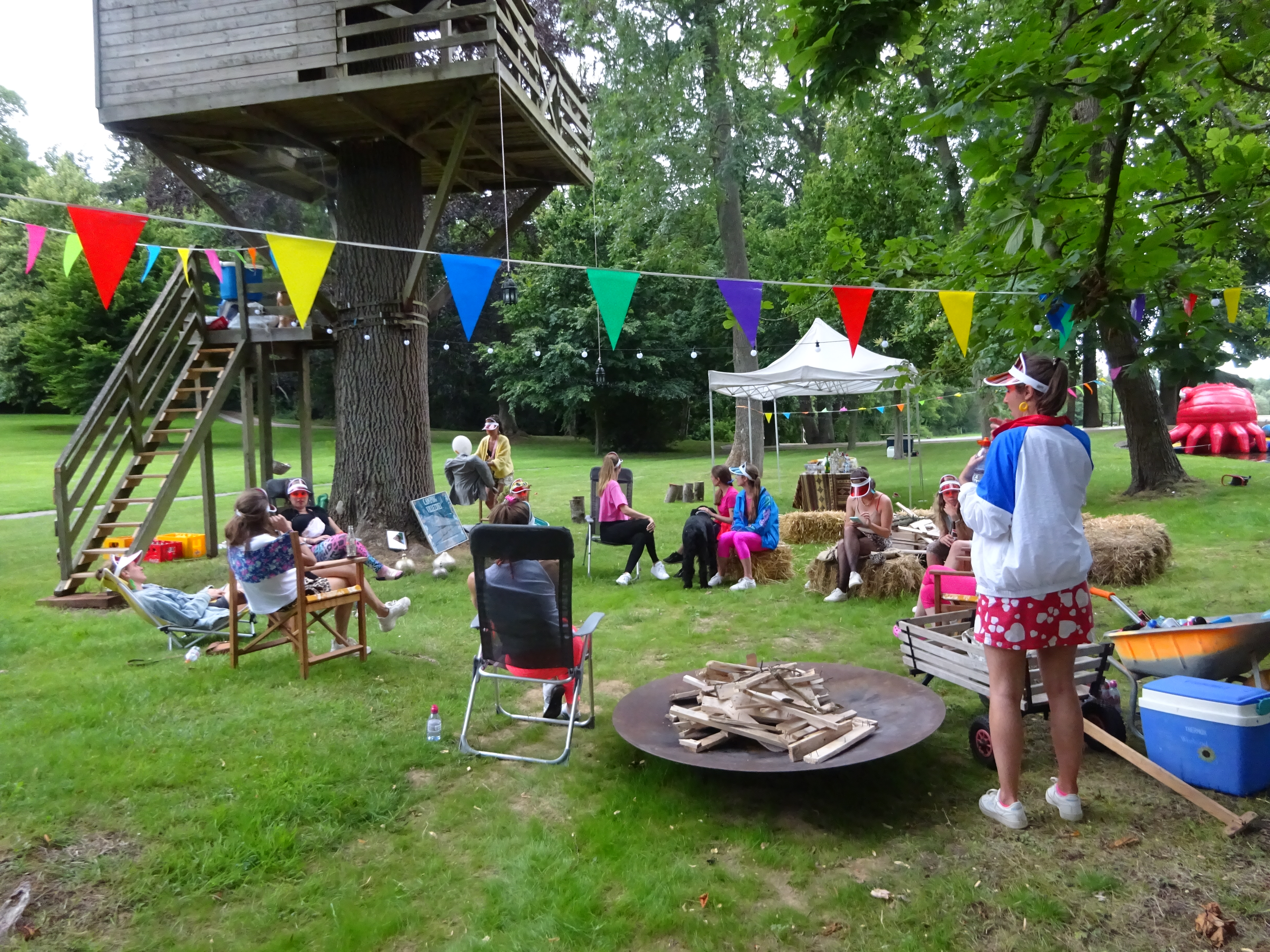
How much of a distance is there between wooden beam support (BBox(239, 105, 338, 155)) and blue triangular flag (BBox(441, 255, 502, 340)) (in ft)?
10.2

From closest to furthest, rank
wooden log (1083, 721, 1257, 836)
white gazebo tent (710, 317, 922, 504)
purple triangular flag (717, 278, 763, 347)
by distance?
wooden log (1083, 721, 1257, 836) → purple triangular flag (717, 278, 763, 347) → white gazebo tent (710, 317, 922, 504)

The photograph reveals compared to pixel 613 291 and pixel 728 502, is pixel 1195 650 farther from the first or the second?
pixel 728 502

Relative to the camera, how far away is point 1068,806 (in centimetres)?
304

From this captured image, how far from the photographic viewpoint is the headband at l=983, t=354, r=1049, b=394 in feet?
9.39

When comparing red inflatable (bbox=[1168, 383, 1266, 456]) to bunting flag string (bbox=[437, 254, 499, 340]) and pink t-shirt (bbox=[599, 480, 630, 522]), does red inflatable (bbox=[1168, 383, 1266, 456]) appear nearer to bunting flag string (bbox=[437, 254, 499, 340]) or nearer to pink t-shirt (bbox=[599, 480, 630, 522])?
pink t-shirt (bbox=[599, 480, 630, 522])

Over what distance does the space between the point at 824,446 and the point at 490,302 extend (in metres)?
14.5

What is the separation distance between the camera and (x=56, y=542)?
11094mm

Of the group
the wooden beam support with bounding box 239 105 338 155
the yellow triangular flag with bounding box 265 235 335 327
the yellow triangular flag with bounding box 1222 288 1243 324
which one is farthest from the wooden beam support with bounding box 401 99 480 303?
the yellow triangular flag with bounding box 1222 288 1243 324

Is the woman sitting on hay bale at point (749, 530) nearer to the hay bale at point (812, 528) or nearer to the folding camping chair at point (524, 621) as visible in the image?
the hay bale at point (812, 528)

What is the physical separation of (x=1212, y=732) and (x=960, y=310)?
350 cm

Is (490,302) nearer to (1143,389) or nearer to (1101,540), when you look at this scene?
(1143,389)

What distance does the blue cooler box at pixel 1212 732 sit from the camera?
3.05 meters

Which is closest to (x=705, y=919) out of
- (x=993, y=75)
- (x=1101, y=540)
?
(x=993, y=75)

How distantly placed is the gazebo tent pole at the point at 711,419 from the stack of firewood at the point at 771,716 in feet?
13.8
